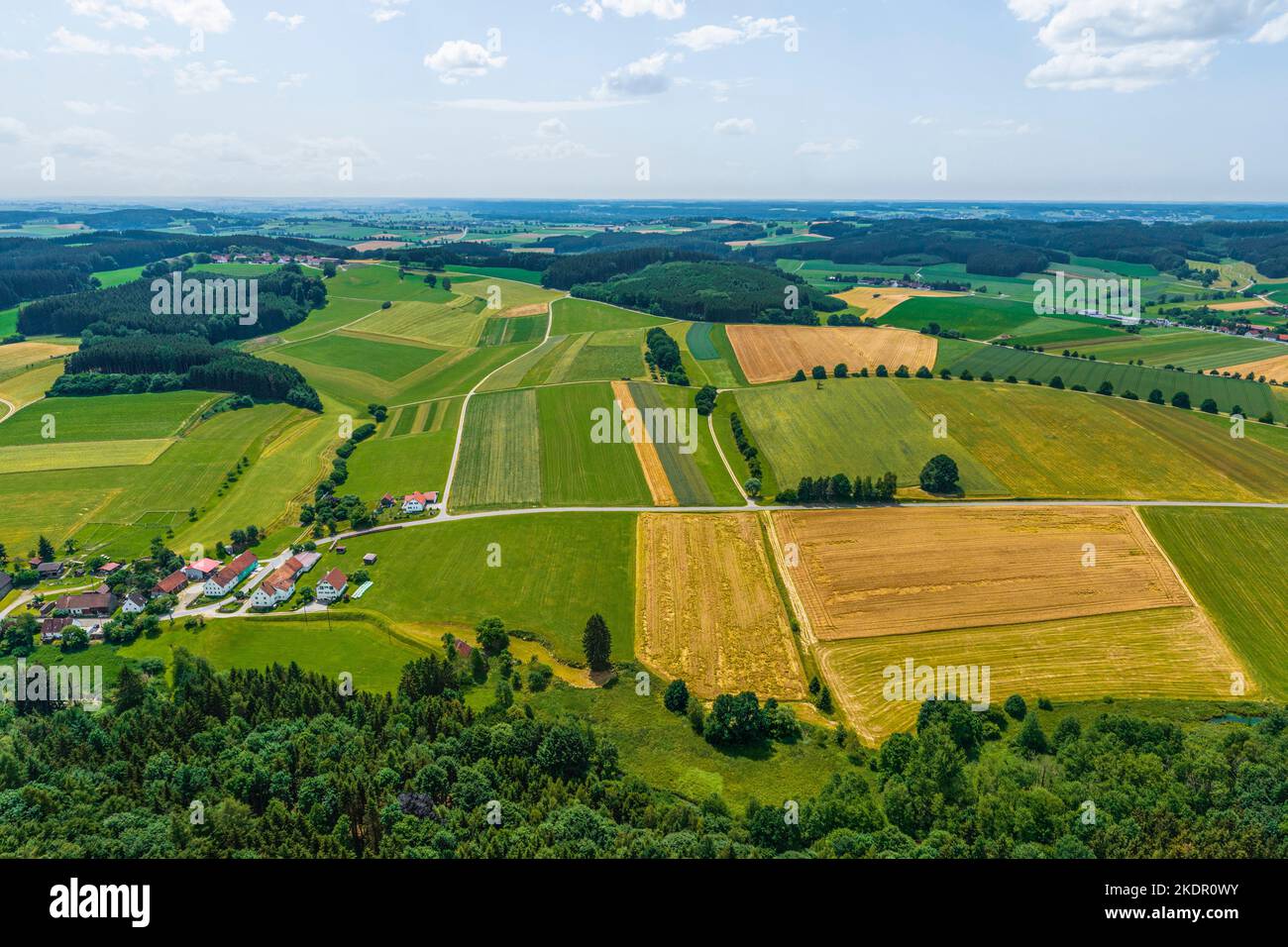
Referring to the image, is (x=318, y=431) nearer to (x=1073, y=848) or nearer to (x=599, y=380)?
(x=599, y=380)

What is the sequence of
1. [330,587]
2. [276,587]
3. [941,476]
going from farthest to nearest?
[941,476], [330,587], [276,587]

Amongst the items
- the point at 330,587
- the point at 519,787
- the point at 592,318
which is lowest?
the point at 519,787

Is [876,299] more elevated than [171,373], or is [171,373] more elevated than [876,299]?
[876,299]

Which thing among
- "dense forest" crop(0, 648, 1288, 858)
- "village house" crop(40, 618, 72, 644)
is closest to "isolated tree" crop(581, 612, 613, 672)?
"dense forest" crop(0, 648, 1288, 858)

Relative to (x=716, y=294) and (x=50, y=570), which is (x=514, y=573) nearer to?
(x=50, y=570)

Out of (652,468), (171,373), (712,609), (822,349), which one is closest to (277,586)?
(712,609)

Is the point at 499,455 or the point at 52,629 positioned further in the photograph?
the point at 499,455

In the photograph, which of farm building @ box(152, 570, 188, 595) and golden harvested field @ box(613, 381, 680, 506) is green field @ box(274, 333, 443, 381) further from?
Answer: farm building @ box(152, 570, 188, 595)
